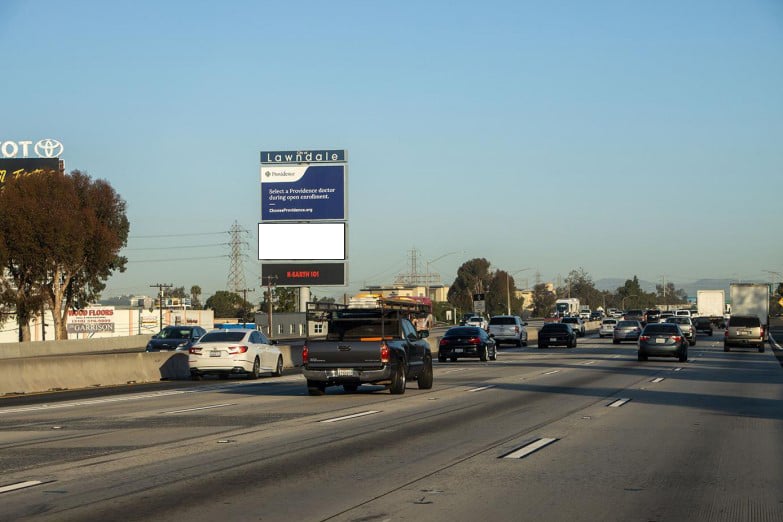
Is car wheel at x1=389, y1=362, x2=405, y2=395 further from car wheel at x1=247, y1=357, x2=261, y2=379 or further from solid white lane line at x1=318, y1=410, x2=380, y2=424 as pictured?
car wheel at x1=247, y1=357, x2=261, y2=379

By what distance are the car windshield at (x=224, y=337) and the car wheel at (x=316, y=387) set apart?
803cm

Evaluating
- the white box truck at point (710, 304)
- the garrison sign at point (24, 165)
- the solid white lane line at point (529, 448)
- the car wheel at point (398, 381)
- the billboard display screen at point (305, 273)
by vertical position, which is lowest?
the solid white lane line at point (529, 448)

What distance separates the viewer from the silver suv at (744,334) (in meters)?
52.9

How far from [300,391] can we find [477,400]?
18.9 feet

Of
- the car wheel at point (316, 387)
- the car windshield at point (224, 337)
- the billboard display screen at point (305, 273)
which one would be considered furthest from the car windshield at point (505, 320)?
the car wheel at point (316, 387)

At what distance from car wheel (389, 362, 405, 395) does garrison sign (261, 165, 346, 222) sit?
42102 mm

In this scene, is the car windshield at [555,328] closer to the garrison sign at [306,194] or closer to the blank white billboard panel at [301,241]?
the blank white billboard panel at [301,241]

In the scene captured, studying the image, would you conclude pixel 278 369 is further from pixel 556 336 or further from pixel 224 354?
pixel 556 336

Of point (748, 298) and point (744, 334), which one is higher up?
point (748, 298)

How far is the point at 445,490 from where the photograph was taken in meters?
10.8

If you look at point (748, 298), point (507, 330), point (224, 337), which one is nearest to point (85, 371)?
point (224, 337)

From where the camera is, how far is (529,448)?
14.4m

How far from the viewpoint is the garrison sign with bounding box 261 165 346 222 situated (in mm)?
66500

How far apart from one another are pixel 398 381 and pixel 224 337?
949 cm
